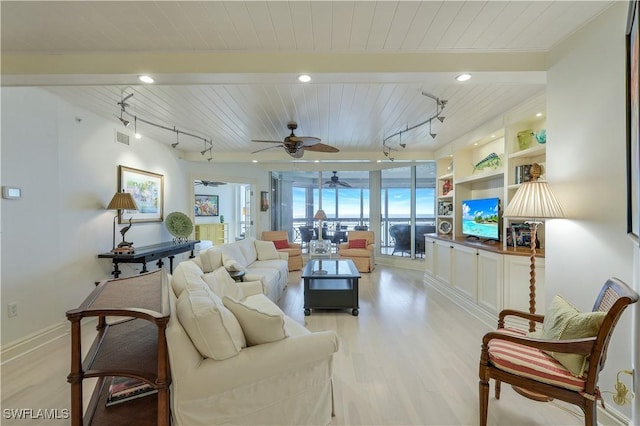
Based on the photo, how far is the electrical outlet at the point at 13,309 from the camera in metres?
2.62

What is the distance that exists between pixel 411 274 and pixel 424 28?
16.9 ft

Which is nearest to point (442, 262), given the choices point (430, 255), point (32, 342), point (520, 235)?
point (430, 255)

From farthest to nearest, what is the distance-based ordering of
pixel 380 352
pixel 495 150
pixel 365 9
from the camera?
pixel 495 150 → pixel 380 352 → pixel 365 9

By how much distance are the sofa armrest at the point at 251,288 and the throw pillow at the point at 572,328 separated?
2669mm

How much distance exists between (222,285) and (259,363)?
1.38 metres

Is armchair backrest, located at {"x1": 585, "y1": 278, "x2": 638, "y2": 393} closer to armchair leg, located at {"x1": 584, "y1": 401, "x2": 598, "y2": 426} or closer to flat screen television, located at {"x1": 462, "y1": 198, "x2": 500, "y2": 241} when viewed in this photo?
armchair leg, located at {"x1": 584, "y1": 401, "x2": 598, "y2": 426}

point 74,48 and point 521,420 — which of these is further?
point 74,48

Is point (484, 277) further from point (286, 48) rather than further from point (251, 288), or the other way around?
point (286, 48)

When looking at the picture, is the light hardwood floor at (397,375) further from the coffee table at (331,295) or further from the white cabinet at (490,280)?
the white cabinet at (490,280)

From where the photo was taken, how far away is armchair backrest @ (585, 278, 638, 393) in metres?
1.35

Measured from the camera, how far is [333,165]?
24.1 feet

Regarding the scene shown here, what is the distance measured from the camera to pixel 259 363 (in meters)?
1.57

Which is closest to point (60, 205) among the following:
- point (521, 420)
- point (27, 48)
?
point (27, 48)

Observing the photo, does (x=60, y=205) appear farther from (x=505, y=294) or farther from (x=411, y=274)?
(x=411, y=274)
